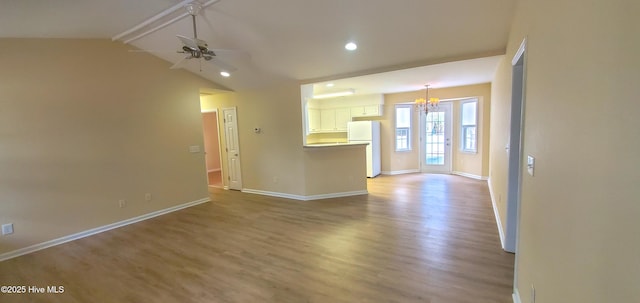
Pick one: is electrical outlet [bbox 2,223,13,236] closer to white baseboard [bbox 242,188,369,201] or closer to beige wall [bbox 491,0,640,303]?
white baseboard [bbox 242,188,369,201]

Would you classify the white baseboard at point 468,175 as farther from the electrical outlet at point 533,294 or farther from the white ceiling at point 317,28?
the electrical outlet at point 533,294

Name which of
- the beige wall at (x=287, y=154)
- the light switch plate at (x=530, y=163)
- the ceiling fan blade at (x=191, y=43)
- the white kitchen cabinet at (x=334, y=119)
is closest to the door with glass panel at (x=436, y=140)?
the white kitchen cabinet at (x=334, y=119)

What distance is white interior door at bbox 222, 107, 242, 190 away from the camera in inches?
242

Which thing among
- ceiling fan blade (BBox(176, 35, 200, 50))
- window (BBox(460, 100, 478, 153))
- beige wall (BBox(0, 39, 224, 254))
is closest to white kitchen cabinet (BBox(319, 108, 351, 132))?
window (BBox(460, 100, 478, 153))

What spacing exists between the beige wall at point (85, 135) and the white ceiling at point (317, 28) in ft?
1.20

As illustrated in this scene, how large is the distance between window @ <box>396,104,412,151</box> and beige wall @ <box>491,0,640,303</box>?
20.0 feet

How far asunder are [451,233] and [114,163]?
5215 millimetres

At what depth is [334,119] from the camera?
8.04 meters

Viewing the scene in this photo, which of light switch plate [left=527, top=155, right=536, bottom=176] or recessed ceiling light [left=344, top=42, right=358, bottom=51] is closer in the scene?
light switch plate [left=527, top=155, right=536, bottom=176]

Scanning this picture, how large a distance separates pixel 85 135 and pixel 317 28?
3.79 m

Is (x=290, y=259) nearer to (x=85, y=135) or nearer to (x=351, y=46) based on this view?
(x=351, y=46)

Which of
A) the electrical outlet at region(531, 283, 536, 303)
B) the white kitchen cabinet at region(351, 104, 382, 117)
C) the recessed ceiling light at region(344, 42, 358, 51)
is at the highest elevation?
the recessed ceiling light at region(344, 42, 358, 51)

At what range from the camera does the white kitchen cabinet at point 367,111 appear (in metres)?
7.54

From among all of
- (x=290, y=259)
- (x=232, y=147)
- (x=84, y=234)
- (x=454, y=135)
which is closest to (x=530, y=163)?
(x=290, y=259)
